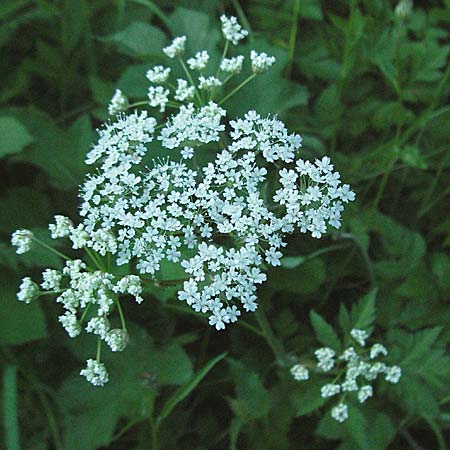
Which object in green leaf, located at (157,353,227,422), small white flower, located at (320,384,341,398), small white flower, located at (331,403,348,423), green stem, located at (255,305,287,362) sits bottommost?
small white flower, located at (331,403,348,423)

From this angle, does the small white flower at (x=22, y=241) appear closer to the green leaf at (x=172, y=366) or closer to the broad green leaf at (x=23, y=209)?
the green leaf at (x=172, y=366)

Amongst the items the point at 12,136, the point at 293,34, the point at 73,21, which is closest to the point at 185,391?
the point at 12,136

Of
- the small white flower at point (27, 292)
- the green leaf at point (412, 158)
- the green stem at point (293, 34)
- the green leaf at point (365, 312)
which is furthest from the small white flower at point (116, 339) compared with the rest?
the green stem at point (293, 34)

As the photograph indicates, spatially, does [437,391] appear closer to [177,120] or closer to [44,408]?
[177,120]

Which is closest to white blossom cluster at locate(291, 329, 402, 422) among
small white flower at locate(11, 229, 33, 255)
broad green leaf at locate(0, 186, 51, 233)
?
small white flower at locate(11, 229, 33, 255)

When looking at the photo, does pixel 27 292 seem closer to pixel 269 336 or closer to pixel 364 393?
pixel 269 336

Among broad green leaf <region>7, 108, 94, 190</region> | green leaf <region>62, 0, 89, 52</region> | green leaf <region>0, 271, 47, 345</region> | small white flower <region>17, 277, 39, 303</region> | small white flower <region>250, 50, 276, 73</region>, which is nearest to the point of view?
small white flower <region>17, 277, 39, 303</region>

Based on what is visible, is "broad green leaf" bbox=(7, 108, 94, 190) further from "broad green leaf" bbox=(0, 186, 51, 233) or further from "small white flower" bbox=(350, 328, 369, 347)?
"small white flower" bbox=(350, 328, 369, 347)
